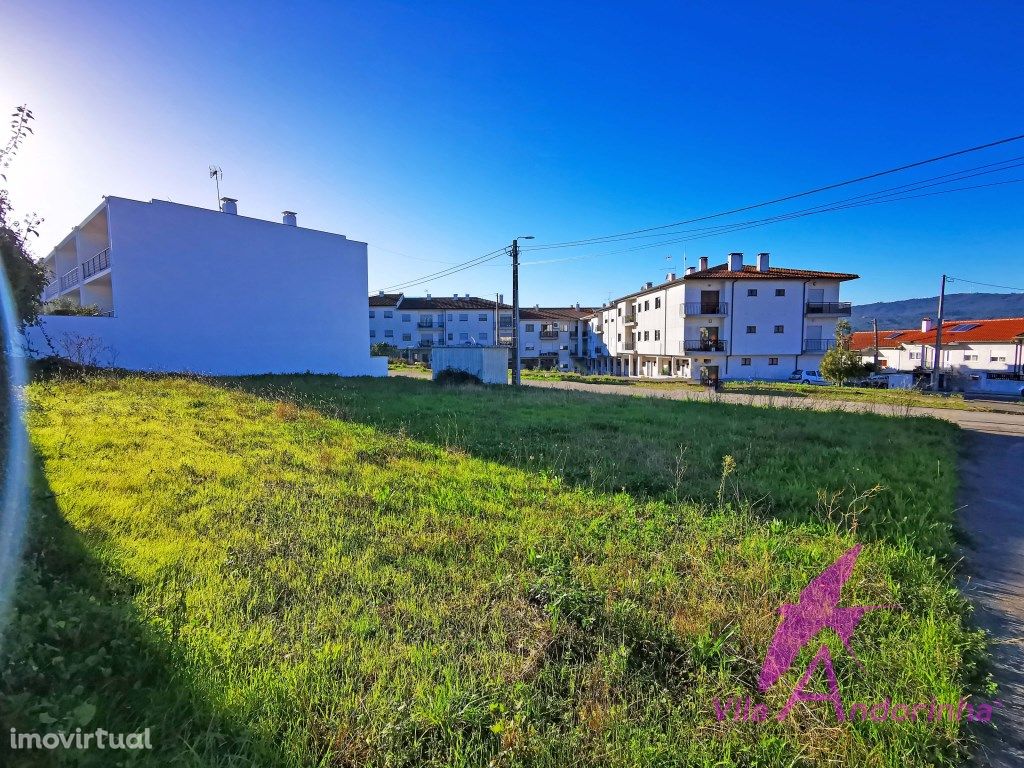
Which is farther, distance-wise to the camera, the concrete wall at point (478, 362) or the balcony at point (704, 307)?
the balcony at point (704, 307)

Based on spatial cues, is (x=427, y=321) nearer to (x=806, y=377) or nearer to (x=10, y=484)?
(x=806, y=377)

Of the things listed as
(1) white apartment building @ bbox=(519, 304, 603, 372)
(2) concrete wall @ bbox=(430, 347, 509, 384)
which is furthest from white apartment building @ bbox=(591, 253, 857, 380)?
(2) concrete wall @ bbox=(430, 347, 509, 384)

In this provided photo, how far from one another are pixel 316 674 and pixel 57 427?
328 inches

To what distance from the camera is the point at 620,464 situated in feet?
21.6

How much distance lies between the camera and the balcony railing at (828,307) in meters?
41.0

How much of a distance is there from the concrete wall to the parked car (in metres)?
28.4

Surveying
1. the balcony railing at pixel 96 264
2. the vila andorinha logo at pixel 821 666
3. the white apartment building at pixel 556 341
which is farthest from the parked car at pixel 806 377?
the balcony railing at pixel 96 264

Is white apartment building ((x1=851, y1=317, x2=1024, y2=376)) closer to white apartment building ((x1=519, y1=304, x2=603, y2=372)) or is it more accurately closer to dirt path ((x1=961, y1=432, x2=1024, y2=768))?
white apartment building ((x1=519, y1=304, x2=603, y2=372))

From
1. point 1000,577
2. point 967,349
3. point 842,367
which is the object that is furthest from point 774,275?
point 1000,577

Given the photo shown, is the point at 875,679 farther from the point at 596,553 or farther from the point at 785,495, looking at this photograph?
the point at 785,495

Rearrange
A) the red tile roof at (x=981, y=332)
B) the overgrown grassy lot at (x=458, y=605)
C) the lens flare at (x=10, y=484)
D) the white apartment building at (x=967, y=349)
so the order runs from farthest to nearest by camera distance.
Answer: the red tile roof at (x=981, y=332), the white apartment building at (x=967, y=349), the lens flare at (x=10, y=484), the overgrown grassy lot at (x=458, y=605)

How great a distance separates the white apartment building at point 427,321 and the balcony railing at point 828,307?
123 ft

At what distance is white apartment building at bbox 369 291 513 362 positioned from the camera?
65750 millimetres
